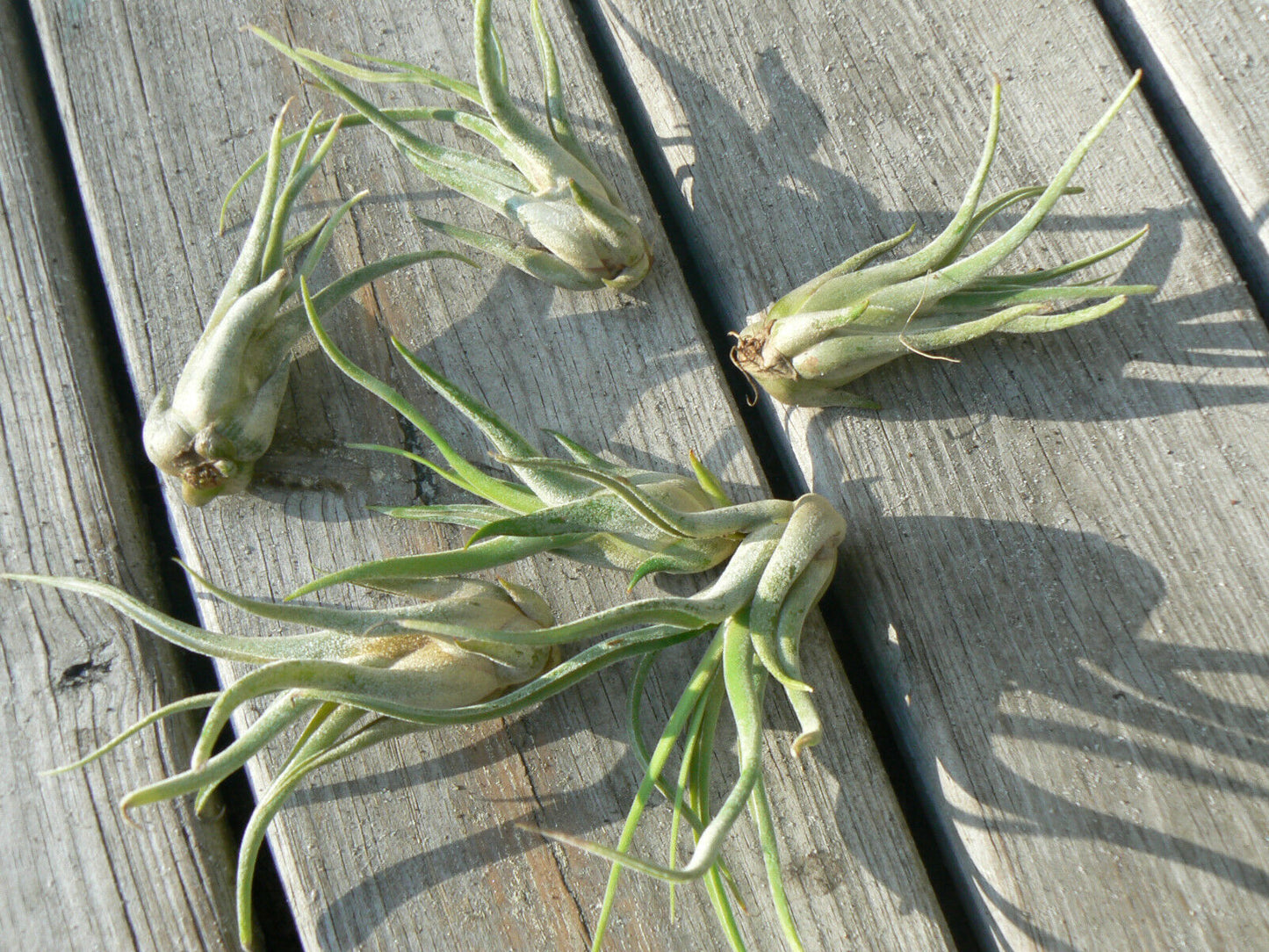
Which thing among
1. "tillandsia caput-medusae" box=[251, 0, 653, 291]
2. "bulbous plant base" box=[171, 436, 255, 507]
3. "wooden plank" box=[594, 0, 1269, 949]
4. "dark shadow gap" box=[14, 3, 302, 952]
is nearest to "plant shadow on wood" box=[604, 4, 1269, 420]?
"wooden plank" box=[594, 0, 1269, 949]

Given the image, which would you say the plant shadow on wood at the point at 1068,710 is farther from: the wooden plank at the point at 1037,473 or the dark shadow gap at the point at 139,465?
the dark shadow gap at the point at 139,465

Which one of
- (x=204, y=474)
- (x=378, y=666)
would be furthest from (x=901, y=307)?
(x=204, y=474)

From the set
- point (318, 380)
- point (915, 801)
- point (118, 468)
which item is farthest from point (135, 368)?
point (915, 801)

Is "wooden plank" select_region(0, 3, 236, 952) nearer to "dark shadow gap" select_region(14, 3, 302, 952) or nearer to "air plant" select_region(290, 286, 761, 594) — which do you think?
"dark shadow gap" select_region(14, 3, 302, 952)

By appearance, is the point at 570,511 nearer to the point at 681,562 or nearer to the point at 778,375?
the point at 681,562

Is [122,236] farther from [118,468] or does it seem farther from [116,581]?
[116,581]
